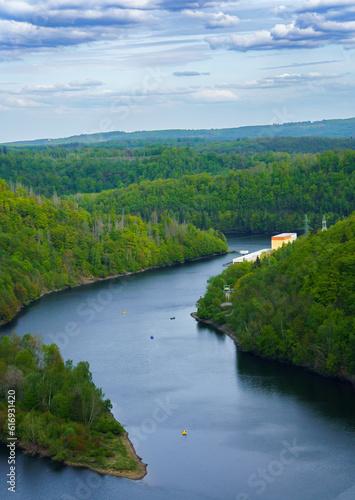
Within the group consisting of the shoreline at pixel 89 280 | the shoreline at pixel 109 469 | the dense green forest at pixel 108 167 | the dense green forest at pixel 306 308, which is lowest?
the shoreline at pixel 109 469

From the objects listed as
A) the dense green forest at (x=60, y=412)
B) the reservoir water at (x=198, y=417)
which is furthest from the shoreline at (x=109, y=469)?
the reservoir water at (x=198, y=417)

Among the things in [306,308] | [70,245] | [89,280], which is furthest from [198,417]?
[70,245]

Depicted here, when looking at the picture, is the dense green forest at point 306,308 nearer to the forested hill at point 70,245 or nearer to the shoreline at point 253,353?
the shoreline at point 253,353

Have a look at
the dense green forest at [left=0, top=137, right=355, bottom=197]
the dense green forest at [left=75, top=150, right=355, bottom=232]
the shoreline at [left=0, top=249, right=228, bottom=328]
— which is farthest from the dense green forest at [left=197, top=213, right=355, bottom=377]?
the dense green forest at [left=0, top=137, right=355, bottom=197]

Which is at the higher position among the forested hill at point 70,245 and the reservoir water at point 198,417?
the forested hill at point 70,245

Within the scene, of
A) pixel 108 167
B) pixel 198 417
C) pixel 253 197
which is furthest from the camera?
pixel 108 167

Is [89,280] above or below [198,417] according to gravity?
above

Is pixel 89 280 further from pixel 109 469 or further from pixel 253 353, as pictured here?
pixel 109 469
